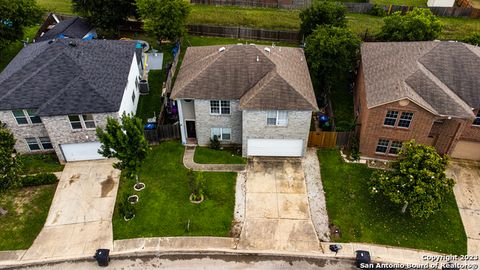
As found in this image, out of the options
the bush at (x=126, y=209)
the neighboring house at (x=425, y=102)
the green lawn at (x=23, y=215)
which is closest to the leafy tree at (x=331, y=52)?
the neighboring house at (x=425, y=102)

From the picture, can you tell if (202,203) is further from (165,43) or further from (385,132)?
(165,43)

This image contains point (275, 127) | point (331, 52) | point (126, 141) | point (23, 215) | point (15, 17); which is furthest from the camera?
point (15, 17)

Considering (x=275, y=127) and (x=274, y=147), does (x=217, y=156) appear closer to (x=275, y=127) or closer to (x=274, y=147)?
(x=274, y=147)

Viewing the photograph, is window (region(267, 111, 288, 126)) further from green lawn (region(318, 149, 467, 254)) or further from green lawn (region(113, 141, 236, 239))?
green lawn (region(318, 149, 467, 254))

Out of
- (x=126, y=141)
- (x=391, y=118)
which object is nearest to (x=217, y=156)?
(x=126, y=141)

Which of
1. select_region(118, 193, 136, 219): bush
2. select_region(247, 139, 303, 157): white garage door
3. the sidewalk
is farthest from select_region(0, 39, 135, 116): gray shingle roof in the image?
select_region(247, 139, 303, 157): white garage door

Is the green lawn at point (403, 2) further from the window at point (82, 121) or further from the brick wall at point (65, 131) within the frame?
the window at point (82, 121)

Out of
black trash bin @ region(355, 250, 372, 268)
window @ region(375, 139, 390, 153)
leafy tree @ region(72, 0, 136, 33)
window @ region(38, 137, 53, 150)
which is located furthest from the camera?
leafy tree @ region(72, 0, 136, 33)
